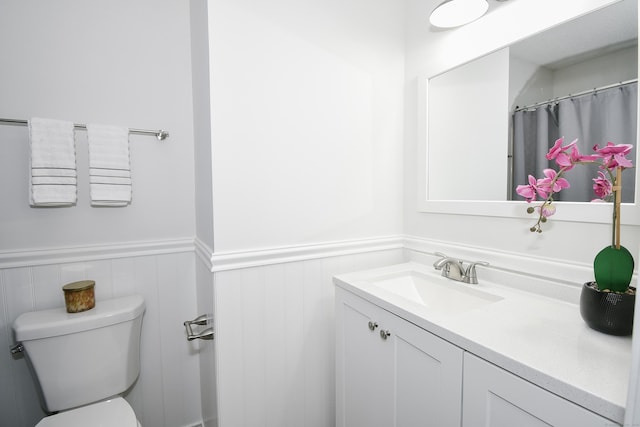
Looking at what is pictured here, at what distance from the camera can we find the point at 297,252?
1279 millimetres

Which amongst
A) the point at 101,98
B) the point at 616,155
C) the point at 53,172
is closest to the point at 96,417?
the point at 53,172

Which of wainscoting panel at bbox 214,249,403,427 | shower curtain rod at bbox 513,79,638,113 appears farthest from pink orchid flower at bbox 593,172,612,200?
wainscoting panel at bbox 214,249,403,427

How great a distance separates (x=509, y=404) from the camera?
0.61 metres

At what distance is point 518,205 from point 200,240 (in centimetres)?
138

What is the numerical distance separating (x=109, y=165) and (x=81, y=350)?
767 mm

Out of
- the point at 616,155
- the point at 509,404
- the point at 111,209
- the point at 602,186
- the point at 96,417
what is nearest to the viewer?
the point at 509,404

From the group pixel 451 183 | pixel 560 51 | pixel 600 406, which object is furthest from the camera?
pixel 451 183

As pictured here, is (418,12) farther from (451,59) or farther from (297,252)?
(297,252)

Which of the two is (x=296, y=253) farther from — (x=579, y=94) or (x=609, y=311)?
(x=579, y=94)

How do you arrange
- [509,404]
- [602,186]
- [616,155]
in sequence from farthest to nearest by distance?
[602,186], [616,155], [509,404]

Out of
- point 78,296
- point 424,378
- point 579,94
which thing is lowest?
point 424,378

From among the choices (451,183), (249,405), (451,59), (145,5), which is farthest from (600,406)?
Result: (145,5)

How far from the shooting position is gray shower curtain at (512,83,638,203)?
2.70 feet

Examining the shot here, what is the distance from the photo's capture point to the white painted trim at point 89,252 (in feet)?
3.96
